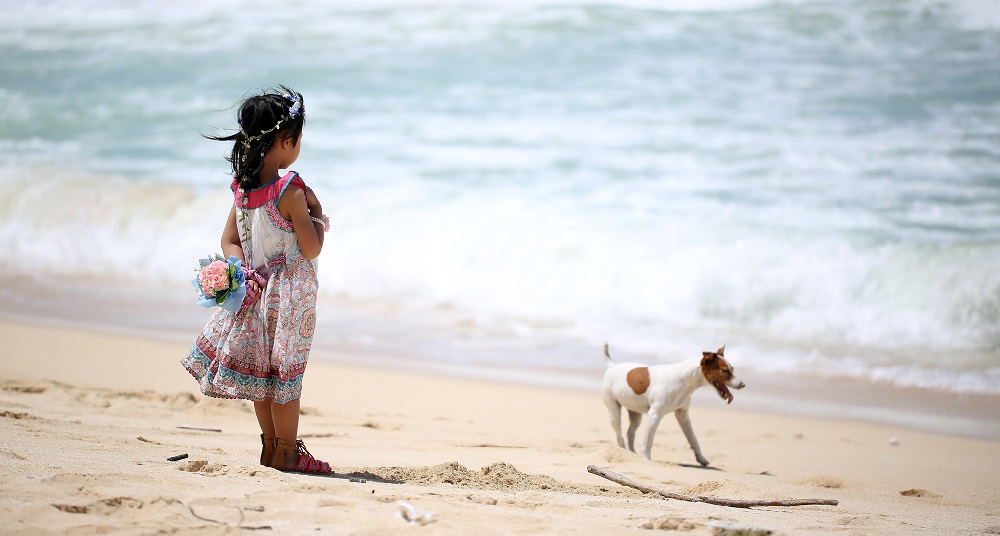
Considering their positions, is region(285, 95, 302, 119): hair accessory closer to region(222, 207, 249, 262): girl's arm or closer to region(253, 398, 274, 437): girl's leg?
region(222, 207, 249, 262): girl's arm

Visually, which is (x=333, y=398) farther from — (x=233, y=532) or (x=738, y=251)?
(x=738, y=251)

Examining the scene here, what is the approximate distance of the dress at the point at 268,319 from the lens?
13.2 ft

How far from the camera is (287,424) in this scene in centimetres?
418

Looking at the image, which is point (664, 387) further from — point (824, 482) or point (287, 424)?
point (287, 424)

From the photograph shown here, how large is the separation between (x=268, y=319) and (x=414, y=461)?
1.32 m

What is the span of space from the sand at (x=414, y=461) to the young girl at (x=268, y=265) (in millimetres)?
390

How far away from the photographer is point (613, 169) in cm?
1272

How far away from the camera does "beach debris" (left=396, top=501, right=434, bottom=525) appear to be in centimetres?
340

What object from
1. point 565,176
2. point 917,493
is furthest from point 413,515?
point 565,176

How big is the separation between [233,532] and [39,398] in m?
3.16

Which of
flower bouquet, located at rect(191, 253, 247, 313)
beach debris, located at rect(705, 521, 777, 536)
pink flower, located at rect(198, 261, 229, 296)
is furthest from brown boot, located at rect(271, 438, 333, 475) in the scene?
beach debris, located at rect(705, 521, 777, 536)

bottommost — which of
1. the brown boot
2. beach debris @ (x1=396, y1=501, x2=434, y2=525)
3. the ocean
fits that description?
beach debris @ (x1=396, y1=501, x2=434, y2=525)

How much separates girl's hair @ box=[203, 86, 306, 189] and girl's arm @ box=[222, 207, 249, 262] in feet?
0.55

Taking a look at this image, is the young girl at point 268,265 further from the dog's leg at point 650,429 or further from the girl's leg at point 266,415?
the dog's leg at point 650,429
